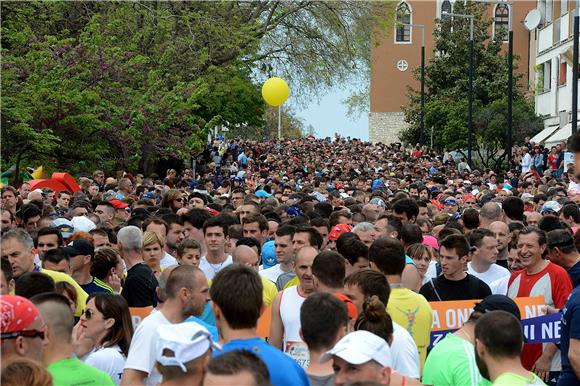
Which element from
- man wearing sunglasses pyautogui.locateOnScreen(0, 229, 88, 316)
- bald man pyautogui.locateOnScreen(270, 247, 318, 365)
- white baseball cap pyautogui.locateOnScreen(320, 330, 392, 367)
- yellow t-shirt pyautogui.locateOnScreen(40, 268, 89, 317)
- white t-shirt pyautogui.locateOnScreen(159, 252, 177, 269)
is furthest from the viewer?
white t-shirt pyautogui.locateOnScreen(159, 252, 177, 269)

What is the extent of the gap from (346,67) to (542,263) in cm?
3306

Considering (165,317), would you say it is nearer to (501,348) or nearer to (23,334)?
(23,334)

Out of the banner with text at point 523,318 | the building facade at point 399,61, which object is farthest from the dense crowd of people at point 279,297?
the building facade at point 399,61

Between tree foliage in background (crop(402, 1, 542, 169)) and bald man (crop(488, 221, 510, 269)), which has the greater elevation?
tree foliage in background (crop(402, 1, 542, 169))

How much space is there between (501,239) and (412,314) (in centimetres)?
384

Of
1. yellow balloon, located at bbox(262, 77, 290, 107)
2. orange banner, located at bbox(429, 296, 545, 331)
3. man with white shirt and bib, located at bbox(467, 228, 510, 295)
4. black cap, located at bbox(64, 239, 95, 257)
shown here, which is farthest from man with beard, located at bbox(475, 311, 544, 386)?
yellow balloon, located at bbox(262, 77, 290, 107)

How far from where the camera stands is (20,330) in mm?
5352

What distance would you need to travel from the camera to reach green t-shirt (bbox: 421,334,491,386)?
6059 millimetres

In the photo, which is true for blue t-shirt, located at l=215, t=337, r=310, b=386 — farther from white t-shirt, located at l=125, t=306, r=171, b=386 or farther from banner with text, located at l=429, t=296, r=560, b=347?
banner with text, located at l=429, t=296, r=560, b=347

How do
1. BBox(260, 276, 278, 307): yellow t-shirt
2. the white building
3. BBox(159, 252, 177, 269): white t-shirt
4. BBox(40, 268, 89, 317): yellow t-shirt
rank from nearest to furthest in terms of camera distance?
1. BBox(40, 268, 89, 317): yellow t-shirt
2. BBox(260, 276, 278, 307): yellow t-shirt
3. BBox(159, 252, 177, 269): white t-shirt
4. the white building

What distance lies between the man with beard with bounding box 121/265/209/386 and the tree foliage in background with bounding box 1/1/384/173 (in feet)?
54.0

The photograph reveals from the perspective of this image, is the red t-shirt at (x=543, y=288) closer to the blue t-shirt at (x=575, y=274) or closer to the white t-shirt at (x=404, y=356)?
the blue t-shirt at (x=575, y=274)

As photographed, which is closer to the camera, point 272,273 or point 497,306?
point 497,306

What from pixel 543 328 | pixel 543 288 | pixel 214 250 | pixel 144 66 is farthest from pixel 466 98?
pixel 543 328
